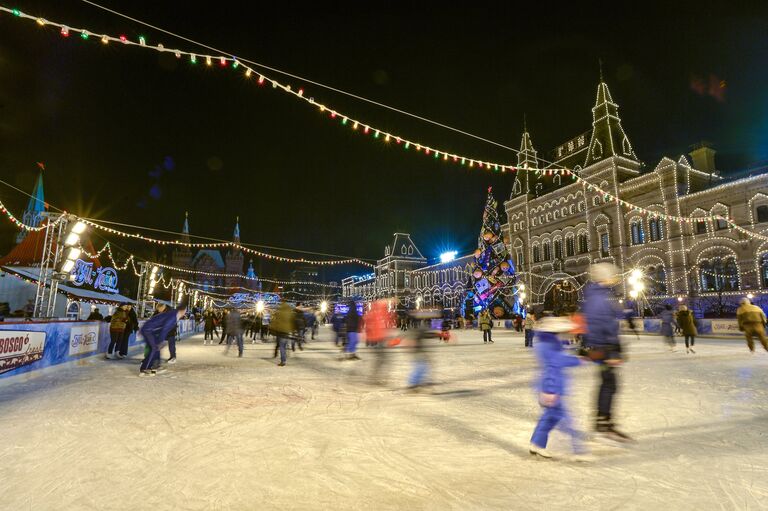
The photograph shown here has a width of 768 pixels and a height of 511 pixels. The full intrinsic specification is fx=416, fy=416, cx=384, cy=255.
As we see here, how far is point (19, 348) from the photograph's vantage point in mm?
8180

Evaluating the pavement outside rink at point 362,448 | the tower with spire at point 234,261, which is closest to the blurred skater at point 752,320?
the pavement outside rink at point 362,448

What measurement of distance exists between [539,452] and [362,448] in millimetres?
1566

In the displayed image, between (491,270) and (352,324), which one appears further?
(491,270)

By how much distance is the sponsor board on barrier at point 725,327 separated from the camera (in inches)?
802

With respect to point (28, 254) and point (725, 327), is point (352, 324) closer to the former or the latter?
point (725, 327)

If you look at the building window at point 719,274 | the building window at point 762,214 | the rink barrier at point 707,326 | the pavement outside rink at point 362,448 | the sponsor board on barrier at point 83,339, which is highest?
the building window at point 762,214

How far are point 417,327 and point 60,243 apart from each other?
41.7 ft

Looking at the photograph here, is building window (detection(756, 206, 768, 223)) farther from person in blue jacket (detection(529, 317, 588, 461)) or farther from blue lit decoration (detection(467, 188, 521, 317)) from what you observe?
person in blue jacket (detection(529, 317, 588, 461))

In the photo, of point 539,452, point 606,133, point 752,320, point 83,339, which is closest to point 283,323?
point 83,339

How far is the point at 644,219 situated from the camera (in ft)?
103

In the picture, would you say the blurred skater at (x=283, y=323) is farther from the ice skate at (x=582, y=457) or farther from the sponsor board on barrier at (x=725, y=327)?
the sponsor board on barrier at (x=725, y=327)

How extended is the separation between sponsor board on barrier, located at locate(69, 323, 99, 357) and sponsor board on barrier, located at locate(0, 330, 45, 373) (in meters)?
1.73

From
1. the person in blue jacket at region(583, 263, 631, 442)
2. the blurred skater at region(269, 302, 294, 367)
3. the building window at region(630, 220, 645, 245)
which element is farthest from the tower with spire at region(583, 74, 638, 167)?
the person in blue jacket at region(583, 263, 631, 442)

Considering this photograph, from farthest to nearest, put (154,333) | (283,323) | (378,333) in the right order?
(283,323) < (154,333) < (378,333)
